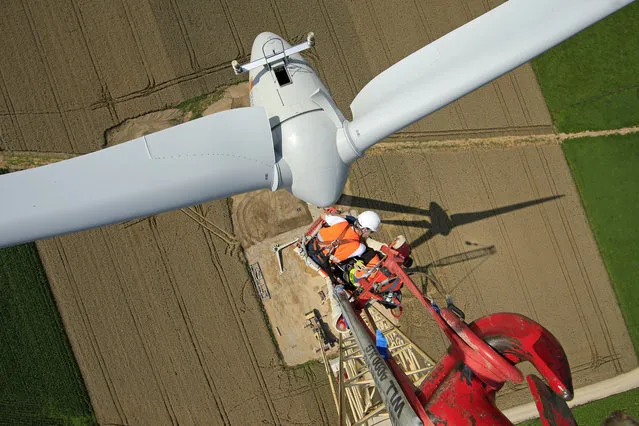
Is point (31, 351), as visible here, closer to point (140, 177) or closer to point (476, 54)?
point (140, 177)

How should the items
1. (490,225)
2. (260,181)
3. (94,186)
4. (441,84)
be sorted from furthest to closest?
(490,225)
(260,181)
(441,84)
(94,186)

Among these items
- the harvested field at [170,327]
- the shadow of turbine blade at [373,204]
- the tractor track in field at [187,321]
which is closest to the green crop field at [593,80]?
the shadow of turbine blade at [373,204]

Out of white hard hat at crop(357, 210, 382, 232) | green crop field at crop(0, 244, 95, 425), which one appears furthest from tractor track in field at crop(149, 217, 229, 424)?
white hard hat at crop(357, 210, 382, 232)

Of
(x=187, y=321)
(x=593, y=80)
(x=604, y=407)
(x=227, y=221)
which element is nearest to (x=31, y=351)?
(x=187, y=321)

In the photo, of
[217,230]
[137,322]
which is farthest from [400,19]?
[137,322]

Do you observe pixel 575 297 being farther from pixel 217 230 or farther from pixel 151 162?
pixel 151 162

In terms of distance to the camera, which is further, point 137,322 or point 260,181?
point 137,322

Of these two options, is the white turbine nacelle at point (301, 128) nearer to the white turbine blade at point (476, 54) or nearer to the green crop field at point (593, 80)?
the white turbine blade at point (476, 54)
